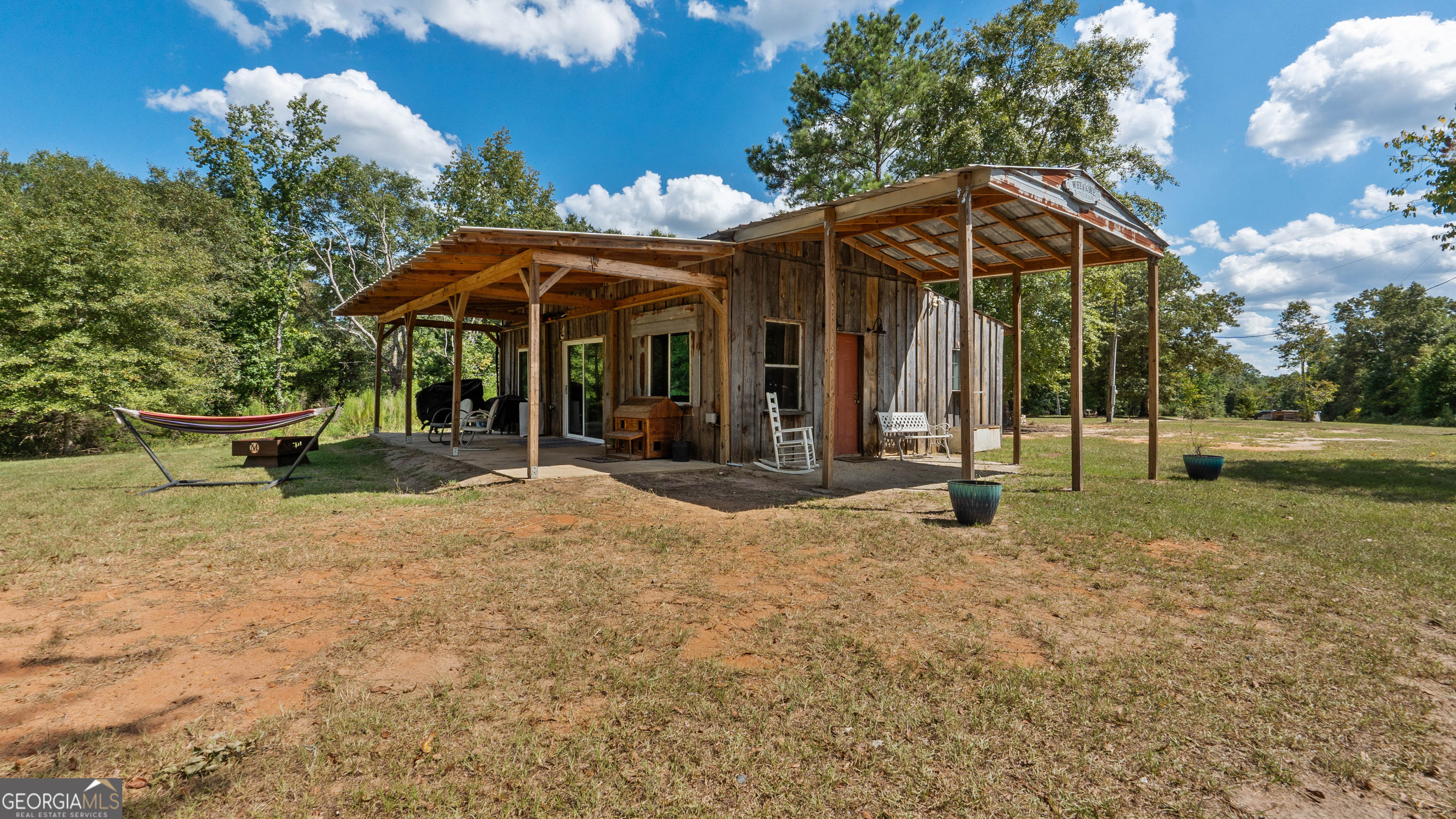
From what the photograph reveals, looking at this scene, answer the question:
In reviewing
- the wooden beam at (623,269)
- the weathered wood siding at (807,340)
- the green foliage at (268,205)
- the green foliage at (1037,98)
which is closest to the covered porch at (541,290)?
the wooden beam at (623,269)

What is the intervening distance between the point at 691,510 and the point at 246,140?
2434 cm

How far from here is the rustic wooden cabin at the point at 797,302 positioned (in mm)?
6688

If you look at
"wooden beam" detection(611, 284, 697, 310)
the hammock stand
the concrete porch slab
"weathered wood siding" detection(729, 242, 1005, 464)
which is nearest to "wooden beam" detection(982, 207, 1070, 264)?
"weathered wood siding" detection(729, 242, 1005, 464)

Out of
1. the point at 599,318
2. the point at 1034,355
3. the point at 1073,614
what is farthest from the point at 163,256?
the point at 1034,355

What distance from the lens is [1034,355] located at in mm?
17828

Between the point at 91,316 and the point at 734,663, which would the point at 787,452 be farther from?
the point at 91,316

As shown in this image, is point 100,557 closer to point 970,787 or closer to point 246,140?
point 970,787

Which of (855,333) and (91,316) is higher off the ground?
(91,316)

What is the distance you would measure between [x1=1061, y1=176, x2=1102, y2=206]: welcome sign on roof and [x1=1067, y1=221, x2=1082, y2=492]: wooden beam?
28 centimetres

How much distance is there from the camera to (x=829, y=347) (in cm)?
673

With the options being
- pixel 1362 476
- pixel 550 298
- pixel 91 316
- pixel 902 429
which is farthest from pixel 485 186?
pixel 1362 476

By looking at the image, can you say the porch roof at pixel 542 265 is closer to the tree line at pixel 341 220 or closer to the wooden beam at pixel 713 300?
the wooden beam at pixel 713 300

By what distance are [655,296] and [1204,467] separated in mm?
7874

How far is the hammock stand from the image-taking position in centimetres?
612
